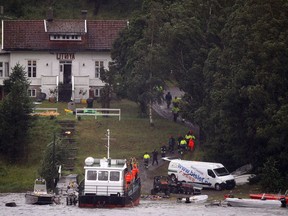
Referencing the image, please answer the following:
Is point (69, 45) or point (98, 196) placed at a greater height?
point (69, 45)

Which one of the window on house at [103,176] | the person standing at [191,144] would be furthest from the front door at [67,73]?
the window on house at [103,176]

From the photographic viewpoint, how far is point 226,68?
110 m

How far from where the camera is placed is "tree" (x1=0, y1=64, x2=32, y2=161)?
11256cm

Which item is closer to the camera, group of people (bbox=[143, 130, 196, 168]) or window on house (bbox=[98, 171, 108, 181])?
window on house (bbox=[98, 171, 108, 181])

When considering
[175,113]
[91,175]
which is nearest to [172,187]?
[91,175]

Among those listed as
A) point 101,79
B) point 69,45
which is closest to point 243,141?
point 101,79

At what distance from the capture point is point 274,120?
10219 cm

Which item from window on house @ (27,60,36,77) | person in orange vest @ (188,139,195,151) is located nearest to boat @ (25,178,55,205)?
person in orange vest @ (188,139,195,151)

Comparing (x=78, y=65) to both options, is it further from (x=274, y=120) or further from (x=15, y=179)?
(x=274, y=120)

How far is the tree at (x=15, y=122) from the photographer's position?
112562 millimetres

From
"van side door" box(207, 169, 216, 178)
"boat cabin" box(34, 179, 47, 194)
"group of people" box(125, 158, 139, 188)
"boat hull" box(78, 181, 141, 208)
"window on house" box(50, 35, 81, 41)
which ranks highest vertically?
"window on house" box(50, 35, 81, 41)

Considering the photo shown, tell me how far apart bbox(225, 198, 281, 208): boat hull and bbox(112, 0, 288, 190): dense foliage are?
6.52 meters

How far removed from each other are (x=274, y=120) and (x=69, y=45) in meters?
40.0

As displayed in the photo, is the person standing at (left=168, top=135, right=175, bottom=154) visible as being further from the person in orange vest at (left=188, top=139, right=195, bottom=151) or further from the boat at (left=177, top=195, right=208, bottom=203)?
the boat at (left=177, top=195, right=208, bottom=203)
